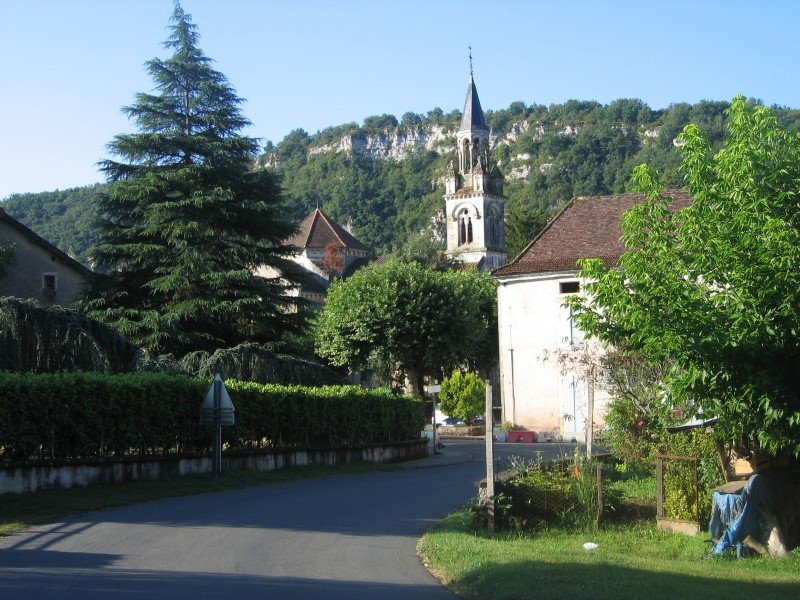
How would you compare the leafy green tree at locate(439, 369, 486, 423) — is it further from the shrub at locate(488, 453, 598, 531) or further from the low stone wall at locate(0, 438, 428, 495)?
the shrub at locate(488, 453, 598, 531)

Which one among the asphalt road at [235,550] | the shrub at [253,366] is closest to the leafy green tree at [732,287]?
the asphalt road at [235,550]

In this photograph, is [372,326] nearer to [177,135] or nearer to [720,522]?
[177,135]

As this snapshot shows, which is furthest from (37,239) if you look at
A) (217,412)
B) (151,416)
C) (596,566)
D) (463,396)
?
(596,566)

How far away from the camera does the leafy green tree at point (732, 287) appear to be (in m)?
12.8

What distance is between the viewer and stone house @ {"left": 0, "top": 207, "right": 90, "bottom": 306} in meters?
43.6

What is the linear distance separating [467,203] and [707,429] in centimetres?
11576

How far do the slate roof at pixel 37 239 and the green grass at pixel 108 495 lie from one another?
20266mm

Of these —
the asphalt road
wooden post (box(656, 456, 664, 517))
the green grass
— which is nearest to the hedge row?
the green grass

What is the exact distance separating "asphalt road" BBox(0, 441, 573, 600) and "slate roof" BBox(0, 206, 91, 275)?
998 inches

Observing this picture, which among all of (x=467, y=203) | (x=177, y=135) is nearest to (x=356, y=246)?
(x=467, y=203)

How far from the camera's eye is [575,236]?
44.4 m

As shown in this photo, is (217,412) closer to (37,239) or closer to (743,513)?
(743,513)

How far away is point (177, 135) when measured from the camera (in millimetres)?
40188

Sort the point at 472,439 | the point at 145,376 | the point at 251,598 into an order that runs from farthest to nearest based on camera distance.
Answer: the point at 472,439
the point at 145,376
the point at 251,598
